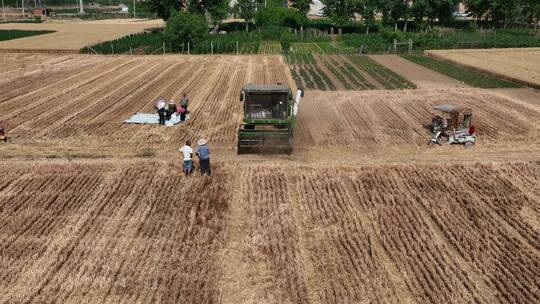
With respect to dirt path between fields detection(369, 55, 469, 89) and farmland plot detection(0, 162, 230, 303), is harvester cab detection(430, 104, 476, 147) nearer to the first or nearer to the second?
farmland plot detection(0, 162, 230, 303)

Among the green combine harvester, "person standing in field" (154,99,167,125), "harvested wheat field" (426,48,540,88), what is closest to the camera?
the green combine harvester

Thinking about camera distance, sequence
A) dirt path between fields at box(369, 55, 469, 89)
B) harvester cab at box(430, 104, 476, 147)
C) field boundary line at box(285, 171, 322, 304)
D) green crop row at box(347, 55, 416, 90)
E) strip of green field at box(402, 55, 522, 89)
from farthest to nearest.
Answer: strip of green field at box(402, 55, 522, 89) → dirt path between fields at box(369, 55, 469, 89) → green crop row at box(347, 55, 416, 90) → harvester cab at box(430, 104, 476, 147) → field boundary line at box(285, 171, 322, 304)

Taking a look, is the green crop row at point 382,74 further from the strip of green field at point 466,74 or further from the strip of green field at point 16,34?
the strip of green field at point 16,34

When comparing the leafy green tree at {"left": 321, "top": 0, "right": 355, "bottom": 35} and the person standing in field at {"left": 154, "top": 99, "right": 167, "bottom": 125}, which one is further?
the leafy green tree at {"left": 321, "top": 0, "right": 355, "bottom": 35}

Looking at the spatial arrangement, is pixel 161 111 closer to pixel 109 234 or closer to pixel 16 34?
pixel 109 234

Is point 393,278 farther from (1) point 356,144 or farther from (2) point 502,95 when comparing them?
(2) point 502,95

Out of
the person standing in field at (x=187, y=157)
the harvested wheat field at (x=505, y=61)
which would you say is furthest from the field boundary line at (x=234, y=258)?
the harvested wheat field at (x=505, y=61)

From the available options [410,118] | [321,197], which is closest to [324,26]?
[410,118]

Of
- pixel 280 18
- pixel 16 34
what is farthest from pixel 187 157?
→ pixel 16 34

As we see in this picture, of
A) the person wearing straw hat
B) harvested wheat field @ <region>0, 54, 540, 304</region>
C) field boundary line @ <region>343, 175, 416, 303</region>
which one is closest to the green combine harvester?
harvested wheat field @ <region>0, 54, 540, 304</region>
